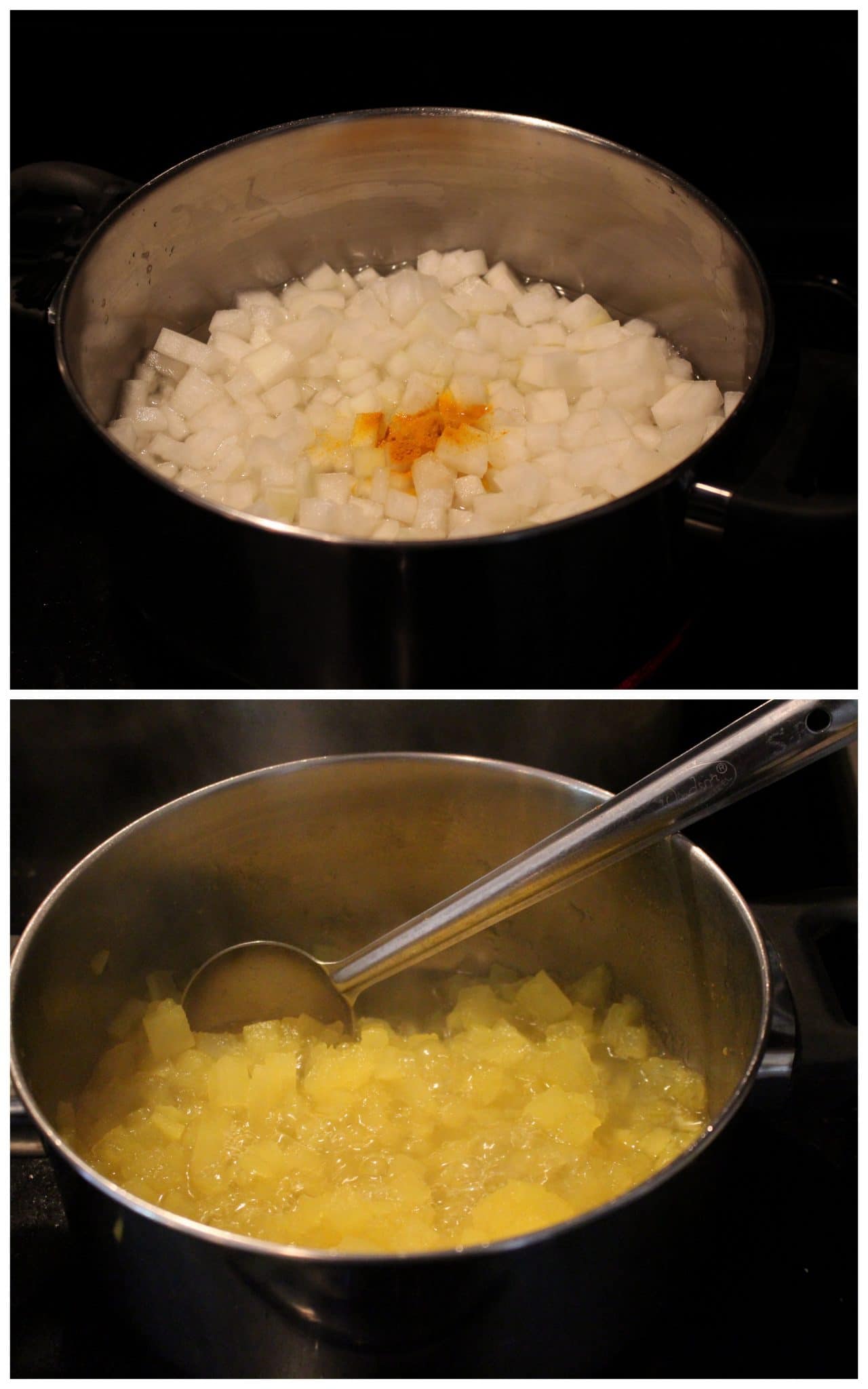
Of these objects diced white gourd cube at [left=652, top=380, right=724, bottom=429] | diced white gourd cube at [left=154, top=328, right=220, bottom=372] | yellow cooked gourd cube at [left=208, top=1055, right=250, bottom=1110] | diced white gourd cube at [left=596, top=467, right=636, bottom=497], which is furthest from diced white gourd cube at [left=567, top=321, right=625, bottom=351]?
yellow cooked gourd cube at [left=208, top=1055, right=250, bottom=1110]

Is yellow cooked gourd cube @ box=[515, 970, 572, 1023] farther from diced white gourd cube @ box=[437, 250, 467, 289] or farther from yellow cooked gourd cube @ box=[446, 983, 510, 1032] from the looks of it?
diced white gourd cube @ box=[437, 250, 467, 289]

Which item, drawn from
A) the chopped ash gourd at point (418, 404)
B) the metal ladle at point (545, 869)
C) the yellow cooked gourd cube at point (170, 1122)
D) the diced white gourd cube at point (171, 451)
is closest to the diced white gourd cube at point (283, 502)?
the chopped ash gourd at point (418, 404)

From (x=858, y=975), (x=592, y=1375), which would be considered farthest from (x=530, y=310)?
(x=592, y=1375)

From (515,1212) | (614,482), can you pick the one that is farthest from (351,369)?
(515,1212)

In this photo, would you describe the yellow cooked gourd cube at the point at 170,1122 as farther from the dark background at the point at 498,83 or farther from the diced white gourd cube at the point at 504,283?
the dark background at the point at 498,83

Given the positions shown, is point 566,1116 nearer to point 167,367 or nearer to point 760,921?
point 760,921
